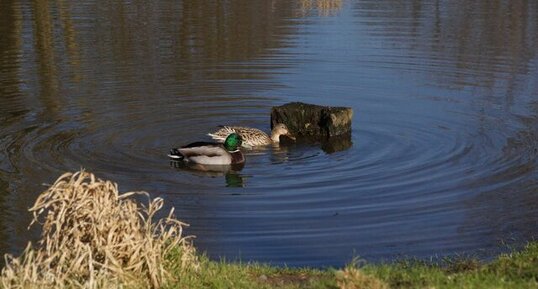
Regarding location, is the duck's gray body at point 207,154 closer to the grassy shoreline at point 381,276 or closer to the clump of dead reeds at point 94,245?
the grassy shoreline at point 381,276

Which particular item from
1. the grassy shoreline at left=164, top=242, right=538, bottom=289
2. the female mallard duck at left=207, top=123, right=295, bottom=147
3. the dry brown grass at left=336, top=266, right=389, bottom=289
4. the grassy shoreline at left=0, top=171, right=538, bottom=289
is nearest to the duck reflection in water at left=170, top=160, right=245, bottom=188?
the female mallard duck at left=207, top=123, right=295, bottom=147

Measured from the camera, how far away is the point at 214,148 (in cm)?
1761

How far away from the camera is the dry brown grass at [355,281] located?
881cm

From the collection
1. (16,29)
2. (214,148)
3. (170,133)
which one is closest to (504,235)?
(214,148)

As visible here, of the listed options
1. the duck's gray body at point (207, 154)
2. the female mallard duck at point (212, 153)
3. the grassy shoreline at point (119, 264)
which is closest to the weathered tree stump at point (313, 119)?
the female mallard duck at point (212, 153)

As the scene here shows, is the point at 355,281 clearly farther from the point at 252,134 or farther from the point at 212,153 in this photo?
the point at 252,134

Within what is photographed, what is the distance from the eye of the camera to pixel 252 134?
18734 millimetres

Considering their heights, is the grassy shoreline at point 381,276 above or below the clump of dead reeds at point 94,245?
below

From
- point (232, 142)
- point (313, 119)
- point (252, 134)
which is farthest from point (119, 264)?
point (313, 119)

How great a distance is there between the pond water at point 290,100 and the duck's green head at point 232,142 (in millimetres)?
385

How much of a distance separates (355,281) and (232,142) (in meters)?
9.22

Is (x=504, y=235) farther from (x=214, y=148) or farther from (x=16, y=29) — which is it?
(x=16, y=29)

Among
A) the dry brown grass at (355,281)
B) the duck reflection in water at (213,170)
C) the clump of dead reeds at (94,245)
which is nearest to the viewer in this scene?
the dry brown grass at (355,281)

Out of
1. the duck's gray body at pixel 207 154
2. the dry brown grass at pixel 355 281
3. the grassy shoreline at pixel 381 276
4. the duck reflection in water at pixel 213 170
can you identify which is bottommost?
Result: the duck reflection in water at pixel 213 170
